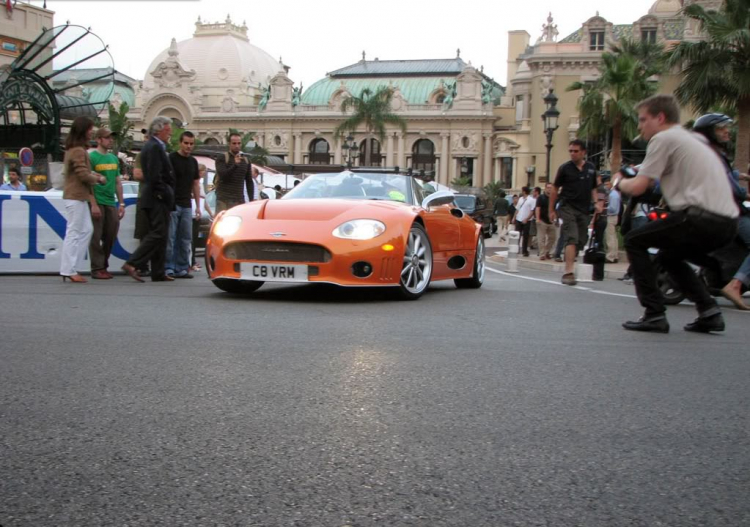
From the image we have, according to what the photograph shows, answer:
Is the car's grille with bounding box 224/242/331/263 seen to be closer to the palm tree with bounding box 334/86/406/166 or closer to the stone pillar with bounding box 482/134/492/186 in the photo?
the palm tree with bounding box 334/86/406/166

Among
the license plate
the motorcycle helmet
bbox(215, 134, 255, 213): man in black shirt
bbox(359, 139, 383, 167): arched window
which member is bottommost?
the license plate

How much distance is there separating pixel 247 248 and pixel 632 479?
5.24m

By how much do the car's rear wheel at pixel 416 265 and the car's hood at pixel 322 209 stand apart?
0.32 meters

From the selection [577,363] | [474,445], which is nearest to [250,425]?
[474,445]

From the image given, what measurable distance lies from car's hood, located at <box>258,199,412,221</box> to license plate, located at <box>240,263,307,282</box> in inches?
18.7

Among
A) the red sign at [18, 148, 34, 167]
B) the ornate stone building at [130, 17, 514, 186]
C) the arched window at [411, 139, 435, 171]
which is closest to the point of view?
the red sign at [18, 148, 34, 167]

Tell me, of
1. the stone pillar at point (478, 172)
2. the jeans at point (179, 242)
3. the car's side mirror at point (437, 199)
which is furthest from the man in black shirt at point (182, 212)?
the stone pillar at point (478, 172)

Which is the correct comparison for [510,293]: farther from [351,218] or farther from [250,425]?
[250,425]

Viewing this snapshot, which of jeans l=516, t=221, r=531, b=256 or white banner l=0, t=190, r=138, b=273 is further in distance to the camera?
jeans l=516, t=221, r=531, b=256

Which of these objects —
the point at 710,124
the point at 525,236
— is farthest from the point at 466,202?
the point at 710,124

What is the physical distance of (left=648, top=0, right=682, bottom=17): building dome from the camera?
2697 inches

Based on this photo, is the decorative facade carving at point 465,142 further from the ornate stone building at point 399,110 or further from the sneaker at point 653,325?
the sneaker at point 653,325

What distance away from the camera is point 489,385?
4352 mm

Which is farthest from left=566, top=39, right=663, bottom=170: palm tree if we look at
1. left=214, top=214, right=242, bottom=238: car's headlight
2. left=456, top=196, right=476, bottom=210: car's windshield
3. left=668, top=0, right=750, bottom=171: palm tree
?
left=214, top=214, right=242, bottom=238: car's headlight
